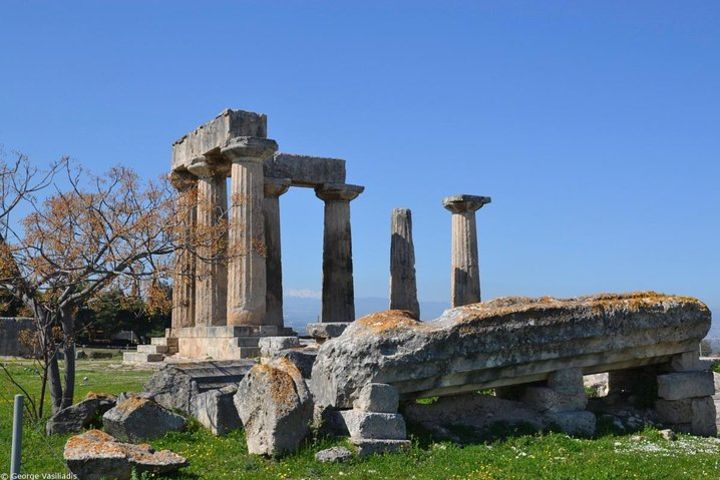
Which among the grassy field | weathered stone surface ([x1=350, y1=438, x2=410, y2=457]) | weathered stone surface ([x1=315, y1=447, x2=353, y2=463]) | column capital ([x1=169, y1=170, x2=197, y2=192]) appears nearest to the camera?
the grassy field

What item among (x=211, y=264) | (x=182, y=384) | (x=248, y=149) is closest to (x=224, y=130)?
(x=248, y=149)

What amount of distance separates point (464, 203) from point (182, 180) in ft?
39.4

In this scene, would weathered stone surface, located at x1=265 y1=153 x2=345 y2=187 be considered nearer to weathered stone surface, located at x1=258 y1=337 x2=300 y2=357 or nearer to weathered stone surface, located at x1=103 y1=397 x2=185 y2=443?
weathered stone surface, located at x1=258 y1=337 x2=300 y2=357

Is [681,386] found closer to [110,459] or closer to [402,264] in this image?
[110,459]

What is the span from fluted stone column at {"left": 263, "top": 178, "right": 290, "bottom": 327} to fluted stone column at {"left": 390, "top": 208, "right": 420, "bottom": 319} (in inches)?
201

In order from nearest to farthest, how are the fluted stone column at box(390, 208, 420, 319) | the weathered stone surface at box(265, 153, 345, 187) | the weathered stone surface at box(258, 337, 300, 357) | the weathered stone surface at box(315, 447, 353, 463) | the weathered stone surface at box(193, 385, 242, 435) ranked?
the weathered stone surface at box(315, 447, 353, 463)
the weathered stone surface at box(193, 385, 242, 435)
the weathered stone surface at box(258, 337, 300, 357)
the weathered stone surface at box(265, 153, 345, 187)
the fluted stone column at box(390, 208, 420, 319)

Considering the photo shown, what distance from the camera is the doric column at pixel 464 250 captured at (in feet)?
113

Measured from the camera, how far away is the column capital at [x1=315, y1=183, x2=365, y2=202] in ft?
107

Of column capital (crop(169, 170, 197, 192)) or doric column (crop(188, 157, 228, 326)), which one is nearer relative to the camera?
doric column (crop(188, 157, 228, 326))

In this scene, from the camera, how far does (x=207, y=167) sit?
27688mm

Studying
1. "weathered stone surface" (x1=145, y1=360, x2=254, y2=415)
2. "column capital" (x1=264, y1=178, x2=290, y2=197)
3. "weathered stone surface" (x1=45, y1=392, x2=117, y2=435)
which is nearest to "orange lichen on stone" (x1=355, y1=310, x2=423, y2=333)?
"weathered stone surface" (x1=145, y1=360, x2=254, y2=415)

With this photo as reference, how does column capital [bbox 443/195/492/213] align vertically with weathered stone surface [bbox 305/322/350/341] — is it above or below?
above

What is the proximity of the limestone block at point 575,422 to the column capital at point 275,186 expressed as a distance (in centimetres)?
2046

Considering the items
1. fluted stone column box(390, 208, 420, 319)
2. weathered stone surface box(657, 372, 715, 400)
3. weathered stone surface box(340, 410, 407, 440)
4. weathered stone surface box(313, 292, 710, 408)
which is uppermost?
fluted stone column box(390, 208, 420, 319)
